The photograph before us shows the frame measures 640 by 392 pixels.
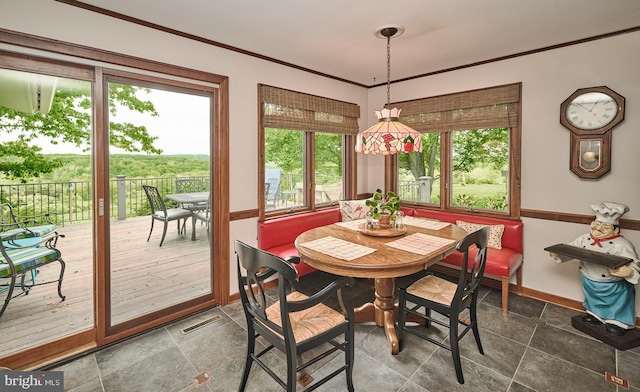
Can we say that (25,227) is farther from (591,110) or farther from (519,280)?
(591,110)

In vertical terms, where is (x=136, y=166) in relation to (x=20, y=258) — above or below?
above

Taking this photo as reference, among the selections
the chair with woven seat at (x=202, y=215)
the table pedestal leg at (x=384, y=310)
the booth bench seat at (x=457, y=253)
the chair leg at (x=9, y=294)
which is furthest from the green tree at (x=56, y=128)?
the table pedestal leg at (x=384, y=310)

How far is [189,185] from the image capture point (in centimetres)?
322

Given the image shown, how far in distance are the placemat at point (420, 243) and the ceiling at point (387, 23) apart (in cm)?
173

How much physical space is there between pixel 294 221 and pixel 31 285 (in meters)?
2.39

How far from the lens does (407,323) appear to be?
2623 mm

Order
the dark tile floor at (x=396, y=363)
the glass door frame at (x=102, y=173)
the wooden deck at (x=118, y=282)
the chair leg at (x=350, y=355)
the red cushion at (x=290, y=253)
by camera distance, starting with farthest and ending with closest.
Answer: the red cushion at (x=290, y=253)
the wooden deck at (x=118, y=282)
the glass door frame at (x=102, y=173)
the dark tile floor at (x=396, y=363)
the chair leg at (x=350, y=355)

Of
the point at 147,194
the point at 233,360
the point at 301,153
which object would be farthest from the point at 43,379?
the point at 301,153

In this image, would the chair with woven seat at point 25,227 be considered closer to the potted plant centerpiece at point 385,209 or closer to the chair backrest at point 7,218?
the chair backrest at point 7,218

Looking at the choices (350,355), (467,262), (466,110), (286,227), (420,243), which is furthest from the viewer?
(466,110)

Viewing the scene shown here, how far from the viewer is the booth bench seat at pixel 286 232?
125 inches

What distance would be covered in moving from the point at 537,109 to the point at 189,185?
11.9 ft

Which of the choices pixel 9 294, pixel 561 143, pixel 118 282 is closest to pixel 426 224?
pixel 561 143

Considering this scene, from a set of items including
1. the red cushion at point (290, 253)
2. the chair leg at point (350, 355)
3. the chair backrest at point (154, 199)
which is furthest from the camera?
the chair backrest at point (154, 199)
